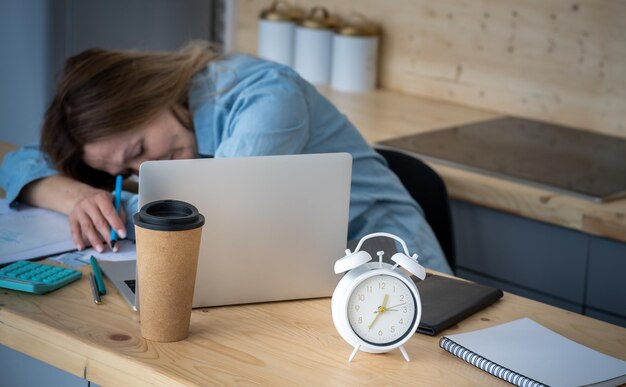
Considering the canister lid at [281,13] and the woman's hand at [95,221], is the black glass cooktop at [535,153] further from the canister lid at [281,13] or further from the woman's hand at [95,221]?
the woman's hand at [95,221]

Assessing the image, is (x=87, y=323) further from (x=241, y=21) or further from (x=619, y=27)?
(x=241, y=21)

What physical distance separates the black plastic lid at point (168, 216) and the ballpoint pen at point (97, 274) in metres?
0.21

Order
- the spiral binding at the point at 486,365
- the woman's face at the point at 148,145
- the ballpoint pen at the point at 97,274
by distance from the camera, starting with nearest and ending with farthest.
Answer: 1. the spiral binding at the point at 486,365
2. the ballpoint pen at the point at 97,274
3. the woman's face at the point at 148,145

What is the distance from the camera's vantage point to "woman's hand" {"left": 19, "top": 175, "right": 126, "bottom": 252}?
1.71 m

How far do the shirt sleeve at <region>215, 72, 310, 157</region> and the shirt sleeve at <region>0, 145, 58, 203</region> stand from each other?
0.38m

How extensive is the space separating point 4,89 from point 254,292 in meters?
2.00

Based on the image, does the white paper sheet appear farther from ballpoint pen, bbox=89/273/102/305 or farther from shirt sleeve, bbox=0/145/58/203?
ballpoint pen, bbox=89/273/102/305

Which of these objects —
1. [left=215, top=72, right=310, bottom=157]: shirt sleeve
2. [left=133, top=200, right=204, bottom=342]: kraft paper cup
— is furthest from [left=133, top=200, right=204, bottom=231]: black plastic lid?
[left=215, top=72, right=310, bottom=157]: shirt sleeve

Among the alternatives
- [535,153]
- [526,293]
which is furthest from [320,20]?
[526,293]

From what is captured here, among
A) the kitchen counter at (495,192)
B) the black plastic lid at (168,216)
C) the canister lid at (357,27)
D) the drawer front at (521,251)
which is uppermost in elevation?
the canister lid at (357,27)

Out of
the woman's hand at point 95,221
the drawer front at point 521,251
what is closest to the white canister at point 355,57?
the drawer front at point 521,251

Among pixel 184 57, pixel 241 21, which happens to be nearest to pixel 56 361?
pixel 184 57

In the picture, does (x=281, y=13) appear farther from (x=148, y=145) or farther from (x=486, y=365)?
(x=486, y=365)

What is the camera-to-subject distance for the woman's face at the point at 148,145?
6.31 feet
